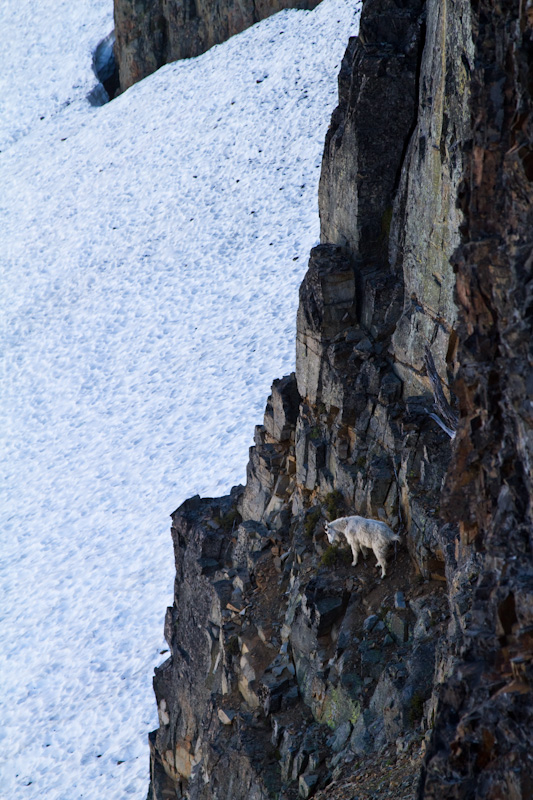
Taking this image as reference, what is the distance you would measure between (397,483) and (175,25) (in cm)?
3454

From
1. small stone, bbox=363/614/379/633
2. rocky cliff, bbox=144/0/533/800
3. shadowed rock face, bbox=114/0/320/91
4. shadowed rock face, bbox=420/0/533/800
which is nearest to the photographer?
shadowed rock face, bbox=420/0/533/800

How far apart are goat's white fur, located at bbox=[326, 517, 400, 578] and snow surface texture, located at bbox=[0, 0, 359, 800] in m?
8.88

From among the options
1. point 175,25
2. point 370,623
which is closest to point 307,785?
point 370,623

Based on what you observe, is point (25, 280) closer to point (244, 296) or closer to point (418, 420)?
point (244, 296)

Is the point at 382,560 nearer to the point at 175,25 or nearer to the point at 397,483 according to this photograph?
the point at 397,483

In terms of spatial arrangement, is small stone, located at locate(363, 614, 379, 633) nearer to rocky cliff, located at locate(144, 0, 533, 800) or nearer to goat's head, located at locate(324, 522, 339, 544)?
rocky cliff, located at locate(144, 0, 533, 800)

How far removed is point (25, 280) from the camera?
3388cm

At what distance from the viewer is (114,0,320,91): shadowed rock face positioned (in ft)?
127

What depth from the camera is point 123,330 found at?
30000 millimetres

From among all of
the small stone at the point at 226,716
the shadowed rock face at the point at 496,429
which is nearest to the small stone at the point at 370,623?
the small stone at the point at 226,716

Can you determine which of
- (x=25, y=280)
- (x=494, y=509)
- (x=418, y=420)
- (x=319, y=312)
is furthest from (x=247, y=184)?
(x=494, y=509)

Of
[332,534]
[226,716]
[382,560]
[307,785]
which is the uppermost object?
[332,534]

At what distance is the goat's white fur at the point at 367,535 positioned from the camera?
10.6 m

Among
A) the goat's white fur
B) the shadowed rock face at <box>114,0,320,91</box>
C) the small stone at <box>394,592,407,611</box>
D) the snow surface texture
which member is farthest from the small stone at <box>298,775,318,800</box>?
the shadowed rock face at <box>114,0,320,91</box>
